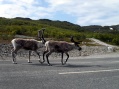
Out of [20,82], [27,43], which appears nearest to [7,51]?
[27,43]

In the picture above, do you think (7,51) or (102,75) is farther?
(7,51)

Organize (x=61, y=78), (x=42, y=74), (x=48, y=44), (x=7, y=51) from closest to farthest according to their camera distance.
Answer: (x=61, y=78), (x=42, y=74), (x=48, y=44), (x=7, y=51)

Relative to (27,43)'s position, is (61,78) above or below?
below

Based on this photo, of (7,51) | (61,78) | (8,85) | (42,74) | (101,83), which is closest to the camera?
(8,85)

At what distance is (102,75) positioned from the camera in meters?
10.1

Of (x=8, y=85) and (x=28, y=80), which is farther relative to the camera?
(x=28, y=80)

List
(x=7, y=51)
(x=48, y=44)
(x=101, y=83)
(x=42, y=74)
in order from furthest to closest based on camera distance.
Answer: (x=7, y=51) < (x=48, y=44) < (x=42, y=74) < (x=101, y=83)

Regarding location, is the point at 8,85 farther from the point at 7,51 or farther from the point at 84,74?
Result: the point at 7,51

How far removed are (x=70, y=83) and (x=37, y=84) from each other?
1019 millimetres

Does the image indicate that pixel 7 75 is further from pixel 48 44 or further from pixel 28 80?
pixel 48 44

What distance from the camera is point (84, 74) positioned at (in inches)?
401

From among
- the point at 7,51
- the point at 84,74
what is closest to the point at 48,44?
the point at 84,74

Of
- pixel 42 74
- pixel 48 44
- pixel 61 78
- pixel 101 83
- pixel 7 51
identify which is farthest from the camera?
pixel 7 51

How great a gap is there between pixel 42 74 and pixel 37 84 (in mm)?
1730
